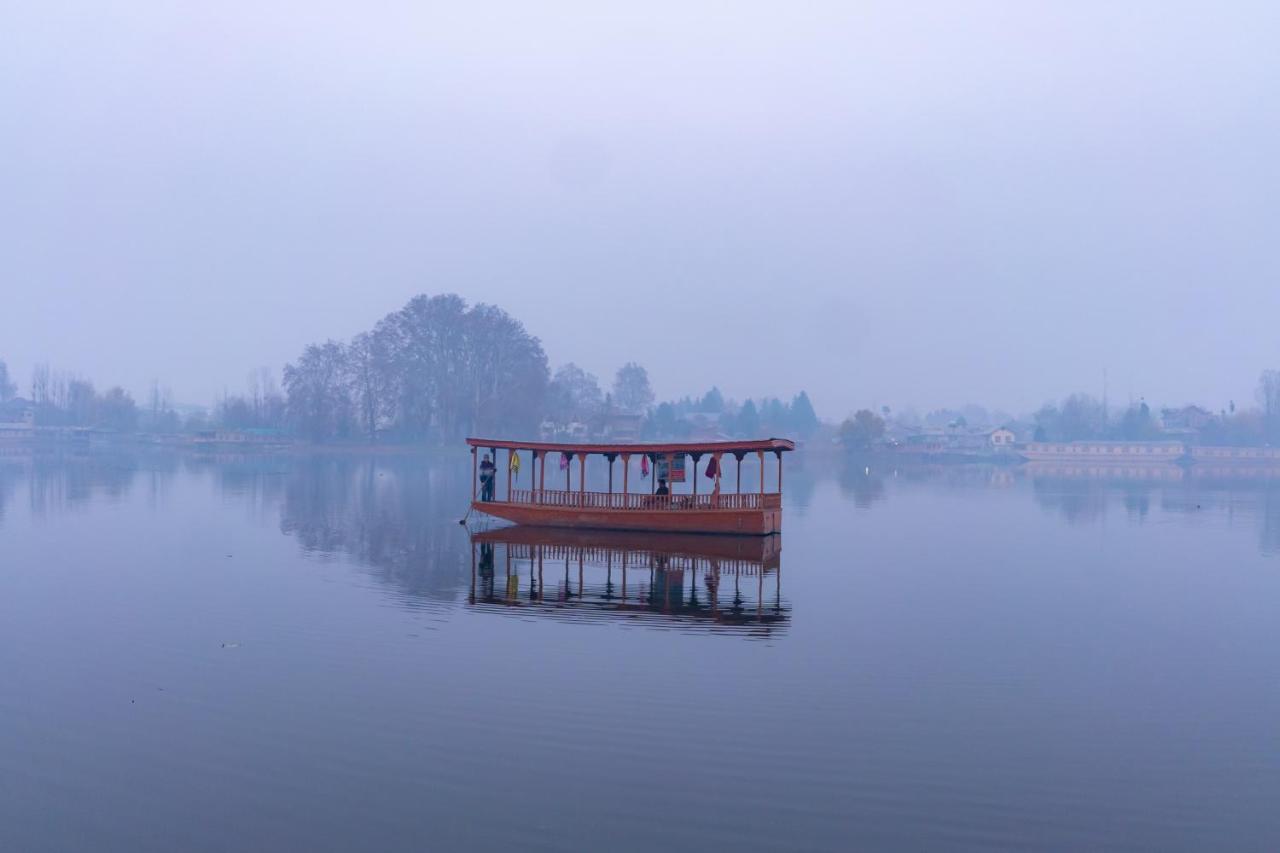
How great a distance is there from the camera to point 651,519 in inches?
1077

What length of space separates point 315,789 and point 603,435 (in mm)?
106815

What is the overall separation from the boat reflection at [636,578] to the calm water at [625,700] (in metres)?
0.14

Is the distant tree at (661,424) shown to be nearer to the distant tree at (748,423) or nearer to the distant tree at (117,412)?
the distant tree at (748,423)

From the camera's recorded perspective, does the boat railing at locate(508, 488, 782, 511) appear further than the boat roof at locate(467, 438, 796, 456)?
Yes

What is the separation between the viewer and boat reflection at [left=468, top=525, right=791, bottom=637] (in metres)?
16.5

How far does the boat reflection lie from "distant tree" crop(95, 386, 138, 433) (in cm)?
12954

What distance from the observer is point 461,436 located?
9744cm

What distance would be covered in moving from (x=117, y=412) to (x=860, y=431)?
107m

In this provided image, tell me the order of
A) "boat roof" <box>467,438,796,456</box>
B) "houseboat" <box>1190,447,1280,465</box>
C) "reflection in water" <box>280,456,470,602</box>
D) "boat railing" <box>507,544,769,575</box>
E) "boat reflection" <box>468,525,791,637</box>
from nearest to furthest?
"boat reflection" <box>468,525,791,637</box> → "reflection in water" <box>280,456,470,602</box> → "boat railing" <box>507,544,769,575</box> → "boat roof" <box>467,438,796,456</box> → "houseboat" <box>1190,447,1280,465</box>

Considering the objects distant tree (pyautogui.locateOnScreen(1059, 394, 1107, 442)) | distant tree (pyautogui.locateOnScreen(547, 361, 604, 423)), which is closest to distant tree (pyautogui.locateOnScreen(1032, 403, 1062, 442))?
distant tree (pyautogui.locateOnScreen(1059, 394, 1107, 442))

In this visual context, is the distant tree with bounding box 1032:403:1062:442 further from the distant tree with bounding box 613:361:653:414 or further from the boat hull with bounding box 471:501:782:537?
the boat hull with bounding box 471:501:782:537

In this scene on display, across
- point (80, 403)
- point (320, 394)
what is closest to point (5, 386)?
point (80, 403)

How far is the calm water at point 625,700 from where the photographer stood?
820 centimetres

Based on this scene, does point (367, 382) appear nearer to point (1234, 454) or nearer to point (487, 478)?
point (487, 478)
